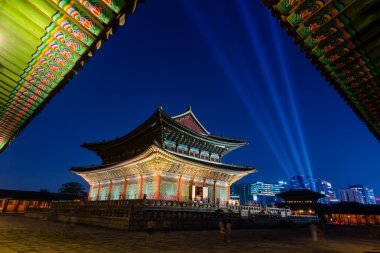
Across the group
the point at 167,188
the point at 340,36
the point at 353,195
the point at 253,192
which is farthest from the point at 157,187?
the point at 353,195

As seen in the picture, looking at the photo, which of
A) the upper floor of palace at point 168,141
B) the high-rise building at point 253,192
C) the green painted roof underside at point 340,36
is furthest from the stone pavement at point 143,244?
the high-rise building at point 253,192

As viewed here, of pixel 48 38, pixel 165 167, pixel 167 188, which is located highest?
pixel 48 38

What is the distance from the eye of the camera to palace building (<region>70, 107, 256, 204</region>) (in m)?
21.3

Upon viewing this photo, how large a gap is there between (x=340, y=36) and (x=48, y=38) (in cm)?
581

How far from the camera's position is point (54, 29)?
438cm

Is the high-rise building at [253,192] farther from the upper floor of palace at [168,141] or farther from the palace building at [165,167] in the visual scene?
the palace building at [165,167]

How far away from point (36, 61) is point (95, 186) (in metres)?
28.4

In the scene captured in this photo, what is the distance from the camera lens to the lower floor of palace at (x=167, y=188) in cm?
2139

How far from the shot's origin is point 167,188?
21.6m

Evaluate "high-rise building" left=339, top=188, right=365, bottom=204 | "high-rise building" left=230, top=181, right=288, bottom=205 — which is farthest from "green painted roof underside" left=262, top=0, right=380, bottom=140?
"high-rise building" left=339, top=188, right=365, bottom=204

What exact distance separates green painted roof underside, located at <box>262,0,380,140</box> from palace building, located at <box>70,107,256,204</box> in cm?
1508

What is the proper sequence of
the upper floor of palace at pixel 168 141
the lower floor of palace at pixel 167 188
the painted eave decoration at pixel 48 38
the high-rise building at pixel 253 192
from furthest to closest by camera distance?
the high-rise building at pixel 253 192 → the upper floor of palace at pixel 168 141 → the lower floor of palace at pixel 167 188 → the painted eave decoration at pixel 48 38

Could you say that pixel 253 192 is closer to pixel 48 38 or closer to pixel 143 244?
pixel 143 244

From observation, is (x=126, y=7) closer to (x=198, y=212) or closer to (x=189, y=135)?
(x=198, y=212)
